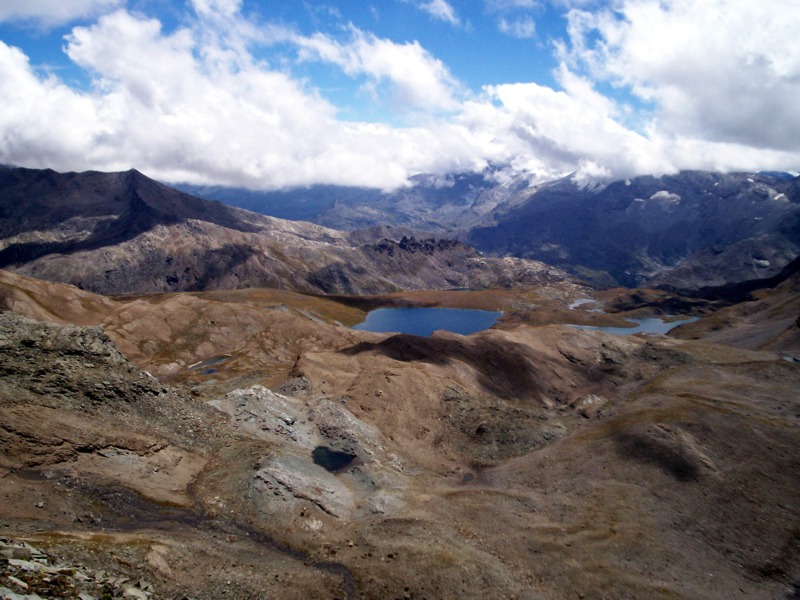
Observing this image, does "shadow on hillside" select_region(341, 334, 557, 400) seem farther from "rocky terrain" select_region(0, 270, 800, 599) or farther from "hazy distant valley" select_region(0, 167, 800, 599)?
"hazy distant valley" select_region(0, 167, 800, 599)

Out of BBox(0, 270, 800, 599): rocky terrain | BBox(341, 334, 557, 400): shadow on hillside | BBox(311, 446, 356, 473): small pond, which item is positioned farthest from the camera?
BBox(341, 334, 557, 400): shadow on hillside

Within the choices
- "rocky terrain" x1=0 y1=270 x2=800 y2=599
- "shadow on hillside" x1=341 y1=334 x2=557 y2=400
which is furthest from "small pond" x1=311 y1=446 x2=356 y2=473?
"shadow on hillside" x1=341 y1=334 x2=557 y2=400

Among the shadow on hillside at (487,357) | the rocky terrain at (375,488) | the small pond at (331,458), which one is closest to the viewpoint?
the rocky terrain at (375,488)

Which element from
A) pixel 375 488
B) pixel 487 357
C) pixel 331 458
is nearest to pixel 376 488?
pixel 375 488

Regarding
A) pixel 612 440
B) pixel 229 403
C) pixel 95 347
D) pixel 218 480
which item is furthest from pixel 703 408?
pixel 95 347

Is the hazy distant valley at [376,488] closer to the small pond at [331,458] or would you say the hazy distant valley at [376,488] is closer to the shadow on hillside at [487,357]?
the small pond at [331,458]

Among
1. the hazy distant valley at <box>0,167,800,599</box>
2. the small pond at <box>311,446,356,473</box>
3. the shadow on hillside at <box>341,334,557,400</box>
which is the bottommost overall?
the small pond at <box>311,446,356,473</box>

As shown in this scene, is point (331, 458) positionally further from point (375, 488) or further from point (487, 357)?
point (487, 357)

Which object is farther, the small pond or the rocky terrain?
the small pond

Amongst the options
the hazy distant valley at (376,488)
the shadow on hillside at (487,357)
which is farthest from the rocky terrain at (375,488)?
the shadow on hillside at (487,357)

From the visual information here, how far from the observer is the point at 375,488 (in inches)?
1969

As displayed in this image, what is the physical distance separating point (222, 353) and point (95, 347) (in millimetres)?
112770

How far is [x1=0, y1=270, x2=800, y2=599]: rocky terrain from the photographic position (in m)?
30.8

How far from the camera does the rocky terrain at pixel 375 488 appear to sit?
1214 inches
